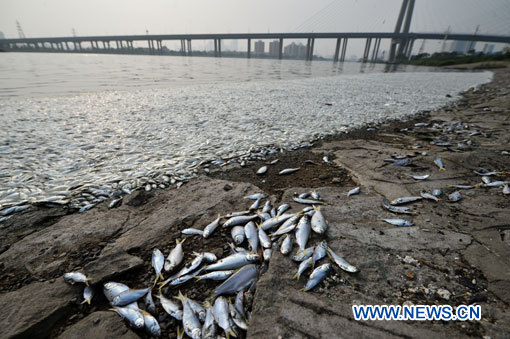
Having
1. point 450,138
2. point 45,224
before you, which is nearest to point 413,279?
point 45,224

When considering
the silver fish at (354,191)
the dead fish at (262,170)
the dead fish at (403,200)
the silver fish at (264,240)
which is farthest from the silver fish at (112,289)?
the dead fish at (403,200)

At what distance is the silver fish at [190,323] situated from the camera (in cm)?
177

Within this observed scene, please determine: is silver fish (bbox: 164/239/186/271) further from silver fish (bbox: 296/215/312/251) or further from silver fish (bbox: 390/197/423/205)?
silver fish (bbox: 390/197/423/205)

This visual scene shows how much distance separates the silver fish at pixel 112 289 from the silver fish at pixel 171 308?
37 centimetres

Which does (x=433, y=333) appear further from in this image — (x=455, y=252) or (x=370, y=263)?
(x=455, y=252)

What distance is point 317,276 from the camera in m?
2.06

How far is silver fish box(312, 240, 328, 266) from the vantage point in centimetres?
228

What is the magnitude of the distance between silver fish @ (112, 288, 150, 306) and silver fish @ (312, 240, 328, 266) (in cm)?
157

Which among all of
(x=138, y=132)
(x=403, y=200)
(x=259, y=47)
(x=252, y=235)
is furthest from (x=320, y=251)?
(x=259, y=47)

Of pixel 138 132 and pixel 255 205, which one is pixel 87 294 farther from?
pixel 138 132

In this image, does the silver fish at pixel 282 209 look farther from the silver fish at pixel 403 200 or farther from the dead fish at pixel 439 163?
the dead fish at pixel 439 163

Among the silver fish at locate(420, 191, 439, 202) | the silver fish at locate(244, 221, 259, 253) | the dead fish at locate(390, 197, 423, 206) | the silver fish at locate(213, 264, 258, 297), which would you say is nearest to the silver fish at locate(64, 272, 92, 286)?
the silver fish at locate(213, 264, 258, 297)

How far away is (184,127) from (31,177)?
3670 mm

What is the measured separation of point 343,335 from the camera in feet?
5.34
